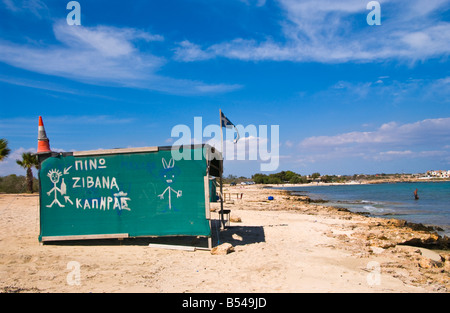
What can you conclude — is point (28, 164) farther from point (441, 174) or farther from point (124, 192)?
point (441, 174)

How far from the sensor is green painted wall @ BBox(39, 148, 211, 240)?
9164 millimetres

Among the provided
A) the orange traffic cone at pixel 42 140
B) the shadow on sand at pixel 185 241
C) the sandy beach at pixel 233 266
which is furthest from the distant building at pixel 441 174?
the orange traffic cone at pixel 42 140

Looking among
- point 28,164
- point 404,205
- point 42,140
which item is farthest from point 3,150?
point 404,205

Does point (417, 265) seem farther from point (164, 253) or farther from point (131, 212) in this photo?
point (131, 212)

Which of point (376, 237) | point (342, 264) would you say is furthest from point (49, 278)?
point (376, 237)

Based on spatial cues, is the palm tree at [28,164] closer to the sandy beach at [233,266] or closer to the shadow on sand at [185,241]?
the sandy beach at [233,266]

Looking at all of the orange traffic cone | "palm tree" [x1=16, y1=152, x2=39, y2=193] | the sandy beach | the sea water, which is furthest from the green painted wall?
"palm tree" [x1=16, y1=152, x2=39, y2=193]

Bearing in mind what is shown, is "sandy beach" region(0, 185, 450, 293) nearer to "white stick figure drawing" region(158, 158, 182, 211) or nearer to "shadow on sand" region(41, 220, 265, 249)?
"shadow on sand" region(41, 220, 265, 249)

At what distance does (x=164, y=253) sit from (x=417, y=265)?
6.94 metres

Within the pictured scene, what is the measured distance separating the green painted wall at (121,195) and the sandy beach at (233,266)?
655 mm

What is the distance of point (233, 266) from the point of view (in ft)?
24.3

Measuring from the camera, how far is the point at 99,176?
372 inches

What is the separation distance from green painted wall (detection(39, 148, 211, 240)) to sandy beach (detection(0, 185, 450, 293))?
655mm

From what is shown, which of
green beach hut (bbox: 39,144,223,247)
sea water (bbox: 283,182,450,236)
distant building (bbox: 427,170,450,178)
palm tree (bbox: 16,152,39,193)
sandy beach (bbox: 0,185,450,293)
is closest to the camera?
sandy beach (bbox: 0,185,450,293)
